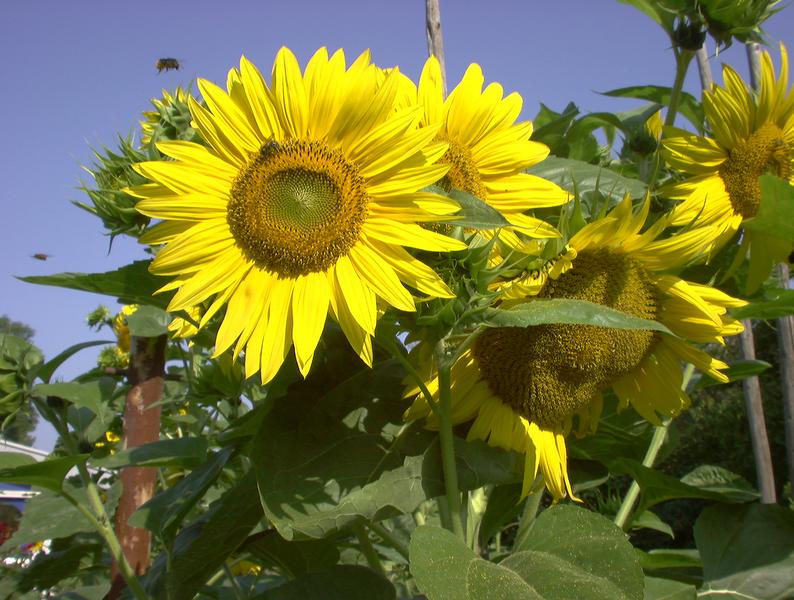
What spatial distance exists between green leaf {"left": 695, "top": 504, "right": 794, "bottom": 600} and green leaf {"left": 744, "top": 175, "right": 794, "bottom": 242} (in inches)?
20.5

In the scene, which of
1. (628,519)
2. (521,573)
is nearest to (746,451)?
(628,519)

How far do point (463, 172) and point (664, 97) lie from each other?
53 cm

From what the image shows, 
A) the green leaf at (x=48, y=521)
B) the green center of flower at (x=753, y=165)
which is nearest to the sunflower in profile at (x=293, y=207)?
the green center of flower at (x=753, y=165)

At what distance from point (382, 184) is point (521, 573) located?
18.4 inches

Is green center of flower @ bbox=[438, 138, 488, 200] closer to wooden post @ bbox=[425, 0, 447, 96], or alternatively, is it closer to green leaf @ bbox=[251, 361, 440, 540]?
green leaf @ bbox=[251, 361, 440, 540]

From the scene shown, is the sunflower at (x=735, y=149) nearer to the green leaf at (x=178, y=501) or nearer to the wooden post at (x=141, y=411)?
the green leaf at (x=178, y=501)

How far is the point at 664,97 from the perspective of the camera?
56.6 inches

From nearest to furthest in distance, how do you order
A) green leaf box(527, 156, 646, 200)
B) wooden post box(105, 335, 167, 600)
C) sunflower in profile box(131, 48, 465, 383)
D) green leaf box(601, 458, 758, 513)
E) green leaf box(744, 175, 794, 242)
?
sunflower in profile box(131, 48, 465, 383) < green leaf box(744, 175, 794, 242) < green leaf box(527, 156, 646, 200) < green leaf box(601, 458, 758, 513) < wooden post box(105, 335, 167, 600)

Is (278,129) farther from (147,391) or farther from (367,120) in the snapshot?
(147,391)

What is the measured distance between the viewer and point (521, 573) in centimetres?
88

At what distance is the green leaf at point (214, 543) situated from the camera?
3.64 ft

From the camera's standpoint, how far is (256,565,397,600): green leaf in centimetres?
103

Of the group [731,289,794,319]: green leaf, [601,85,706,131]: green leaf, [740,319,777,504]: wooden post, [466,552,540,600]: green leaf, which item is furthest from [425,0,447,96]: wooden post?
[740,319,777,504]: wooden post

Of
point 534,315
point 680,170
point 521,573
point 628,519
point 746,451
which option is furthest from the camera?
point 746,451
